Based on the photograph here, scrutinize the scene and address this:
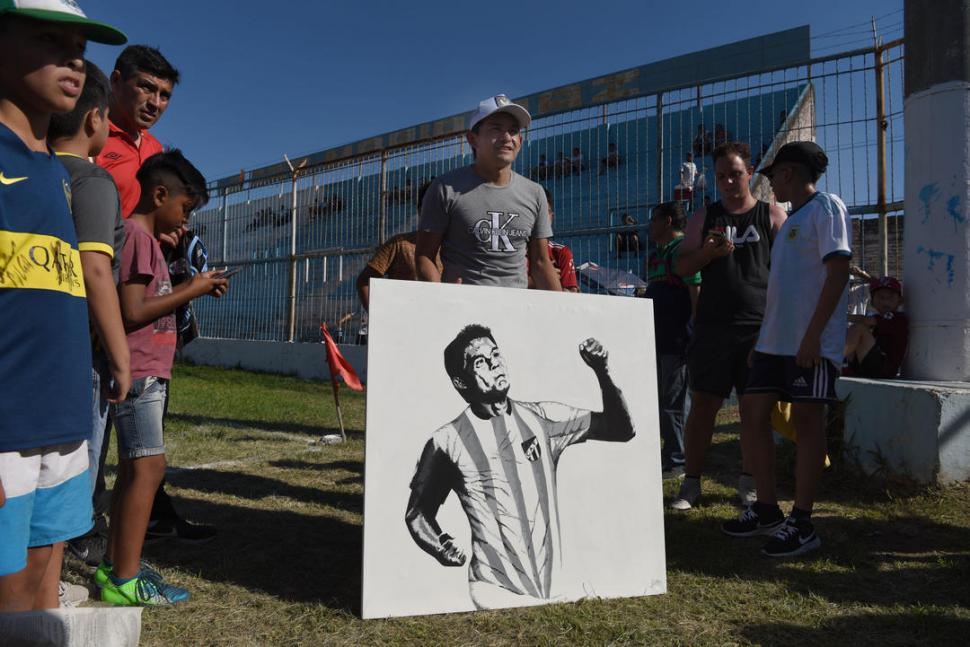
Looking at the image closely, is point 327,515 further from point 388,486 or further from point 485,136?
point 485,136

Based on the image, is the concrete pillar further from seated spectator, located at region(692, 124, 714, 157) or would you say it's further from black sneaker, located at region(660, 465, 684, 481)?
seated spectator, located at region(692, 124, 714, 157)

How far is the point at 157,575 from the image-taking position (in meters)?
2.54

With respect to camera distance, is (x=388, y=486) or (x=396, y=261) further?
(x=396, y=261)

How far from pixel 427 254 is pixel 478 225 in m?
0.26

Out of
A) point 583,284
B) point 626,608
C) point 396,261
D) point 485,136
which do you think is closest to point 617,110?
point 583,284

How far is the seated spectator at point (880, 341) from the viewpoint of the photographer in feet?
15.6

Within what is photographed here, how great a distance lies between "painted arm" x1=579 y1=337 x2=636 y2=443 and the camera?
8.66 ft

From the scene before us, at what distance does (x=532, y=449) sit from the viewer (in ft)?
8.25

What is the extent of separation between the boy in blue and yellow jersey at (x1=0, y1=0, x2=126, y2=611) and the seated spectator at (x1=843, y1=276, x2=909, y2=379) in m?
4.55

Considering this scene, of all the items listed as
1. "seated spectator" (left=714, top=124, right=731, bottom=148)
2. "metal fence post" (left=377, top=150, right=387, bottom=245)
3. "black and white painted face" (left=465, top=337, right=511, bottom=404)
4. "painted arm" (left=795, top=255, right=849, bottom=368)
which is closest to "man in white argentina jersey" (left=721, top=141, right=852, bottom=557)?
"painted arm" (left=795, top=255, right=849, bottom=368)

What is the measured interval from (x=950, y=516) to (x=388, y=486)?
2.91 meters

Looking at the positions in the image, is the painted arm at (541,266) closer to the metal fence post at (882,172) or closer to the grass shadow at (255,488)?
the grass shadow at (255,488)

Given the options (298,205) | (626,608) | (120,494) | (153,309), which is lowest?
(626,608)

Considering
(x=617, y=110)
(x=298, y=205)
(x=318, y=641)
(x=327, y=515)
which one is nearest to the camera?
(x=318, y=641)
